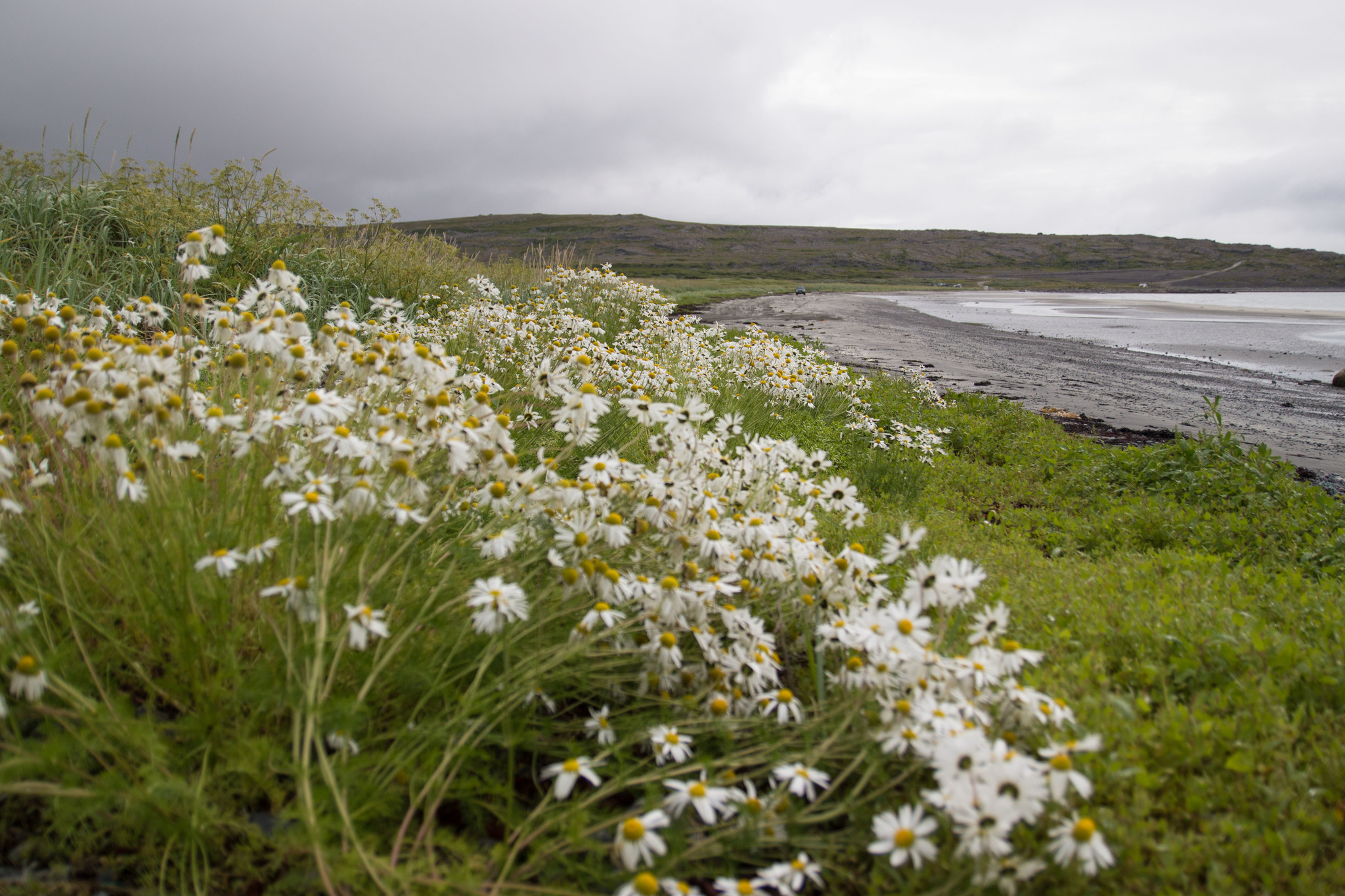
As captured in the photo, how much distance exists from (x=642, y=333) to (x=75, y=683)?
22.1ft

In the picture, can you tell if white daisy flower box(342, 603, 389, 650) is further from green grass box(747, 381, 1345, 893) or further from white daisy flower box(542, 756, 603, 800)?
green grass box(747, 381, 1345, 893)

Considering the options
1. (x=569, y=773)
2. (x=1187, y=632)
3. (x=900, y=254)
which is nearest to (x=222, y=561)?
(x=569, y=773)

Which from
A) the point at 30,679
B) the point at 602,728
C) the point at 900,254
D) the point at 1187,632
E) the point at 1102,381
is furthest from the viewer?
the point at 900,254

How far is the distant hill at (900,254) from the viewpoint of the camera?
250 feet

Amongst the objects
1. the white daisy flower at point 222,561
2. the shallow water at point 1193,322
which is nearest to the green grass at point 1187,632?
the white daisy flower at point 222,561

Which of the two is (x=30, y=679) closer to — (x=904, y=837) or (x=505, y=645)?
(x=505, y=645)

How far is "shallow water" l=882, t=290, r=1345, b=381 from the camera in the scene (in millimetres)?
17641

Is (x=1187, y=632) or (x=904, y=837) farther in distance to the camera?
(x=1187, y=632)

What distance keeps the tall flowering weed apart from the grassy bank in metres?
0.02

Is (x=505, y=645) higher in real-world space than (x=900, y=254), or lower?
lower

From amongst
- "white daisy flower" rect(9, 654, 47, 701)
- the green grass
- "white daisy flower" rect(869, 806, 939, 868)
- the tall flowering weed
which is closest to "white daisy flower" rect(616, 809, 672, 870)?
the tall flowering weed

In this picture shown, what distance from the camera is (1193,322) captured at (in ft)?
97.7

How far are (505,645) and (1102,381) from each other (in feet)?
47.1

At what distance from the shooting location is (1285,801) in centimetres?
183
